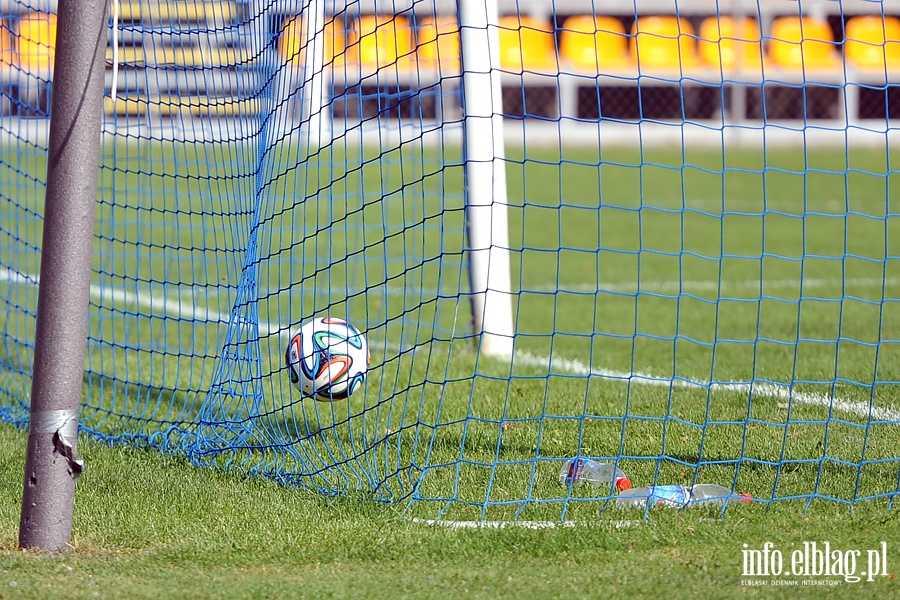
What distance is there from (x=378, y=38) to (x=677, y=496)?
4002mm

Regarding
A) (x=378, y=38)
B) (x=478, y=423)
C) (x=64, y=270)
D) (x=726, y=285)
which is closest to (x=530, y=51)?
(x=726, y=285)

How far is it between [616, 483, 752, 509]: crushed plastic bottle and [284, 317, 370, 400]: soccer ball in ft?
3.69

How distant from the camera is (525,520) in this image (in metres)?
3.46

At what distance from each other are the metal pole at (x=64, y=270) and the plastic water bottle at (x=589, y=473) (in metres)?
1.66

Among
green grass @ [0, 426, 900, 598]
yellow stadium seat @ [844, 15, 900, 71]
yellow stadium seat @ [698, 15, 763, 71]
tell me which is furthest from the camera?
yellow stadium seat @ [844, 15, 900, 71]

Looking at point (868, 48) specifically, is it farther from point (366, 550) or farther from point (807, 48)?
point (366, 550)

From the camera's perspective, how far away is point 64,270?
3.06 meters

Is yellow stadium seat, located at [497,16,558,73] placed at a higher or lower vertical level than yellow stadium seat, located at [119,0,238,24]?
higher

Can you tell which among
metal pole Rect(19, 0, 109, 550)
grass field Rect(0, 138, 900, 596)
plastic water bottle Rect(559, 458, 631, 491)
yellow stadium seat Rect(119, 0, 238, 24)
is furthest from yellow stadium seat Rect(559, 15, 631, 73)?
metal pole Rect(19, 0, 109, 550)

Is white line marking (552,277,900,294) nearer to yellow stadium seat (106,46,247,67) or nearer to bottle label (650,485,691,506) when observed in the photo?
yellow stadium seat (106,46,247,67)

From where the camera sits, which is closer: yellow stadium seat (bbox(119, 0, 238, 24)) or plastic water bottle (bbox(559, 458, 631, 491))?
plastic water bottle (bbox(559, 458, 631, 491))

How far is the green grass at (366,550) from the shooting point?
2885mm

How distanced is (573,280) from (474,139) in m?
3.36

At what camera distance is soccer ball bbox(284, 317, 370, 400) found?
4.04m
